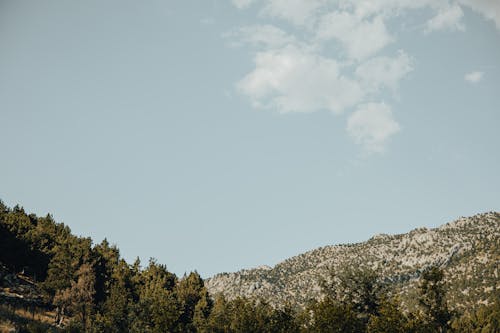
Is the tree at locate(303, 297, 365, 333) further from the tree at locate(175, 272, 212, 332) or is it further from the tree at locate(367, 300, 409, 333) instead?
the tree at locate(175, 272, 212, 332)

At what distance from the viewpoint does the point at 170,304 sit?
2938 inches

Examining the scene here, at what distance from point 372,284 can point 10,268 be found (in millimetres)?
68986

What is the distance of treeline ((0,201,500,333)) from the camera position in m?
57.4

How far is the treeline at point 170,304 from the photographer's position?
57.4m

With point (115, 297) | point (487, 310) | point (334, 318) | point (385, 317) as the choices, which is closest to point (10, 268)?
point (115, 297)

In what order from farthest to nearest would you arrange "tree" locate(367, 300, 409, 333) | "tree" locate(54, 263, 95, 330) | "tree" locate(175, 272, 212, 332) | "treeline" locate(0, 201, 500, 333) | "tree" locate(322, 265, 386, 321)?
1. "tree" locate(175, 272, 212, 332)
2. "tree" locate(54, 263, 95, 330)
3. "tree" locate(322, 265, 386, 321)
4. "treeline" locate(0, 201, 500, 333)
5. "tree" locate(367, 300, 409, 333)

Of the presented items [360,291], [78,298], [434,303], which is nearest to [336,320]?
[360,291]

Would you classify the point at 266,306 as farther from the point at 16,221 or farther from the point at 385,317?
the point at 16,221

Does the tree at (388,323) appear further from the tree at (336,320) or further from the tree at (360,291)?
the tree at (360,291)

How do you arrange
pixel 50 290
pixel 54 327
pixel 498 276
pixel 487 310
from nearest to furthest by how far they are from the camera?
pixel 54 327, pixel 50 290, pixel 487 310, pixel 498 276

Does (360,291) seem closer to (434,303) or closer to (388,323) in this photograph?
(434,303)

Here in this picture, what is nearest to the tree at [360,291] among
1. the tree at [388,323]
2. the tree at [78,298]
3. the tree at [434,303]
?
the tree at [434,303]

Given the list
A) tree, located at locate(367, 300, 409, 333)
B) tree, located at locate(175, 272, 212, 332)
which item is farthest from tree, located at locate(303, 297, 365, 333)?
tree, located at locate(175, 272, 212, 332)

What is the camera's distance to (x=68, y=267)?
251ft
